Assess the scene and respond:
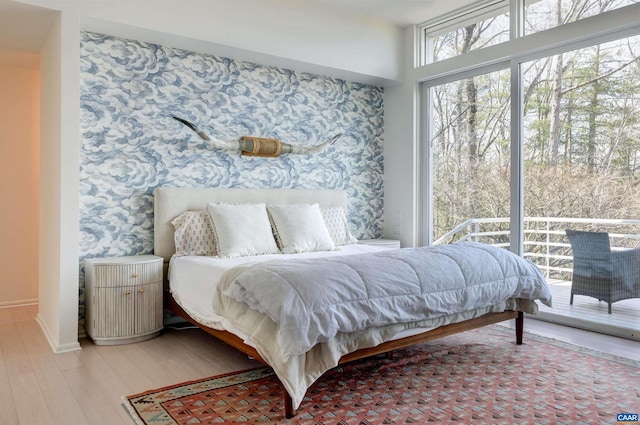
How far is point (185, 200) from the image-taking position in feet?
13.2

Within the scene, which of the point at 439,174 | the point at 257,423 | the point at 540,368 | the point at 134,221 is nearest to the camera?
the point at 257,423

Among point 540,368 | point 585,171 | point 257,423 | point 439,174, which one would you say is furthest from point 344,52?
point 257,423

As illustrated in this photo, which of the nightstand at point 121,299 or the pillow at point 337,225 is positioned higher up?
the pillow at point 337,225

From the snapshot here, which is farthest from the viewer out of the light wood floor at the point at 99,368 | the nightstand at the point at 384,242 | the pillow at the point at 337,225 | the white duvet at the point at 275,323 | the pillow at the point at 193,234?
the nightstand at the point at 384,242

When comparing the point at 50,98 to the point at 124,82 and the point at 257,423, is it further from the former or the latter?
the point at 257,423

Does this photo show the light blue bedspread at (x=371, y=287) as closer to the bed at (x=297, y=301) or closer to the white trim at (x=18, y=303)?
the bed at (x=297, y=301)

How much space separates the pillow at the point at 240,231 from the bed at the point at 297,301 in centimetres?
1

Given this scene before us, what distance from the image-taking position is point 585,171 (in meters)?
3.86

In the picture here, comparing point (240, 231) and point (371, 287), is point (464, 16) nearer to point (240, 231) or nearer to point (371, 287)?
point (240, 231)

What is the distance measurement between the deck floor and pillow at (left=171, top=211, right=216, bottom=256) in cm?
291

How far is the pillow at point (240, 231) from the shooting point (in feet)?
12.3

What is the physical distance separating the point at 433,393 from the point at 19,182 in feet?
15.1

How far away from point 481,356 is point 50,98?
3.68 m

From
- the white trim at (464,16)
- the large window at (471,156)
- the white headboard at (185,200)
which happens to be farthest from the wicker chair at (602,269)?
the white headboard at (185,200)
